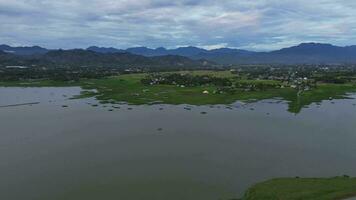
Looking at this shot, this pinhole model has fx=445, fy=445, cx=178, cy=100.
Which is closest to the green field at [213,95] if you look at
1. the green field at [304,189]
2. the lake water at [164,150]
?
the lake water at [164,150]

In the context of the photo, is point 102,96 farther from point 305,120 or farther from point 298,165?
point 298,165

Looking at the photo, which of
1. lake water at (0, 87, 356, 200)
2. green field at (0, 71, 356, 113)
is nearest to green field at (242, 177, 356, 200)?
lake water at (0, 87, 356, 200)

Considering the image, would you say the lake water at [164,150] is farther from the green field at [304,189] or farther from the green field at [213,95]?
the green field at [213,95]

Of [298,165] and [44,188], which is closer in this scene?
[44,188]

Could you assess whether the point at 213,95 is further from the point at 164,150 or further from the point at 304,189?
the point at 304,189

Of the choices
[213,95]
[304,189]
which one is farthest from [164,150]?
[213,95]

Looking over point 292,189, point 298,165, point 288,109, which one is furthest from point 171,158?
point 288,109
